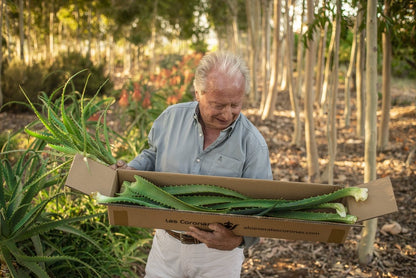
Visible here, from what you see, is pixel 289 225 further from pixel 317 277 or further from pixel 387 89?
pixel 387 89

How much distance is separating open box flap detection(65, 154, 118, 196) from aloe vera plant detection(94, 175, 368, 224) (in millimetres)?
69

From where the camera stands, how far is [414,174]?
17.8ft

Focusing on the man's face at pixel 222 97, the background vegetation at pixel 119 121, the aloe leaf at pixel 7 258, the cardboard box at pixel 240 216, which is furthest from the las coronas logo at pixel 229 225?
the aloe leaf at pixel 7 258

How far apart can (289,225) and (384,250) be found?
2505 millimetres

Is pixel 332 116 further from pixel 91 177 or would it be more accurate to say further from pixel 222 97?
pixel 91 177

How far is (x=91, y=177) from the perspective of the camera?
1872 mm

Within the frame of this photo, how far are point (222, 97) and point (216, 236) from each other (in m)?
0.72

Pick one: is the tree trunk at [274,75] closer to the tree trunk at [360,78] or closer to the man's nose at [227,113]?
the tree trunk at [360,78]

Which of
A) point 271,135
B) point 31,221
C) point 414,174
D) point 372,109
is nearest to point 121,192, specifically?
point 31,221

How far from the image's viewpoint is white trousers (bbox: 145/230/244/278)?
2.26 m

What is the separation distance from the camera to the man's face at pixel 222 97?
2088mm

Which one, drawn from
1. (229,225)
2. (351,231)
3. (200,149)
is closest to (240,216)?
(229,225)

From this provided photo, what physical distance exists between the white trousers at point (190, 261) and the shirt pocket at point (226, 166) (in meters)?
0.43

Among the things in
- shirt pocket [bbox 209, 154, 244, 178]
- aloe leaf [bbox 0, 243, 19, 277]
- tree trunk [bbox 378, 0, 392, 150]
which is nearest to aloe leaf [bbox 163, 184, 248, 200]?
shirt pocket [bbox 209, 154, 244, 178]
